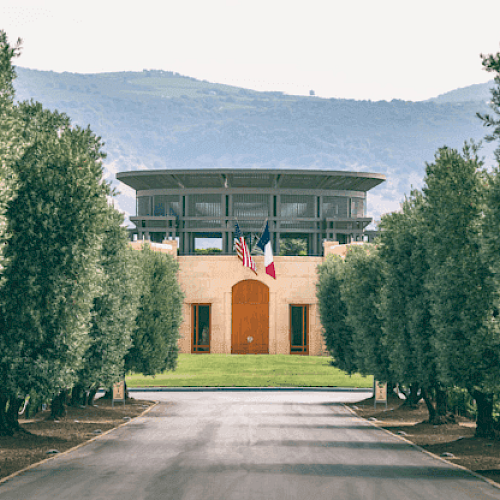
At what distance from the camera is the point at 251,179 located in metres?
85.0

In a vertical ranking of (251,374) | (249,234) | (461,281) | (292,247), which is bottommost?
(251,374)

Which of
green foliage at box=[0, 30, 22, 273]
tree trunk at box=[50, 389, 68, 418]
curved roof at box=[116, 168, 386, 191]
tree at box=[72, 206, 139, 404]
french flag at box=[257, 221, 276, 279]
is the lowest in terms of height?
tree trunk at box=[50, 389, 68, 418]

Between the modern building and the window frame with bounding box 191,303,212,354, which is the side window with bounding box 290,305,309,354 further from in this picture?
the window frame with bounding box 191,303,212,354

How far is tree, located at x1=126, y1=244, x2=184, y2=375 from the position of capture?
36.4 meters

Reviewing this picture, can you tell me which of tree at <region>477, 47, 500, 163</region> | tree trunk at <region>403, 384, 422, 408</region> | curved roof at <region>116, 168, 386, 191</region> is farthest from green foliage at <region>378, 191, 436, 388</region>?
curved roof at <region>116, 168, 386, 191</region>

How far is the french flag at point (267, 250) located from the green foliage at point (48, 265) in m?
46.8

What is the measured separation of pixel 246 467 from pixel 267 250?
168 feet

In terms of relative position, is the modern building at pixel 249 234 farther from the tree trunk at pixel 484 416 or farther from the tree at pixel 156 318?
the tree trunk at pixel 484 416

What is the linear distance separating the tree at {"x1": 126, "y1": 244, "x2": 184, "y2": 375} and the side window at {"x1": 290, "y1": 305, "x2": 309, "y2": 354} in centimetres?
3262

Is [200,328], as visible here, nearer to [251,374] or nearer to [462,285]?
[251,374]

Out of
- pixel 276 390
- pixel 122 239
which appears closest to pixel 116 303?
pixel 122 239

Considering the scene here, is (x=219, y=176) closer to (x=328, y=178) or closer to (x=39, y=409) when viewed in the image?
Answer: (x=328, y=178)

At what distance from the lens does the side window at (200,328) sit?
73188 mm

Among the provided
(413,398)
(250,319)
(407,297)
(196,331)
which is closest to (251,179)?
(250,319)
